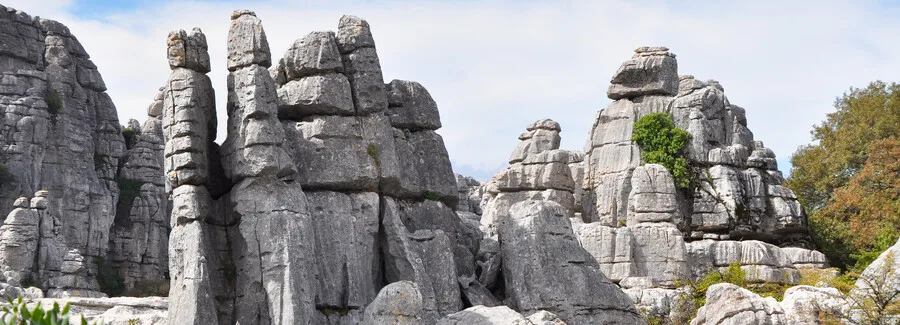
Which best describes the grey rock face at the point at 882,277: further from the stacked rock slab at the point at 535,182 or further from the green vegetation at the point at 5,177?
the green vegetation at the point at 5,177

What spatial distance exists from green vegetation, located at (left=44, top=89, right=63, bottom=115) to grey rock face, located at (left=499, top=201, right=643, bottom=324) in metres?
43.1

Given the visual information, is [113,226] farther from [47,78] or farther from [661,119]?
[661,119]

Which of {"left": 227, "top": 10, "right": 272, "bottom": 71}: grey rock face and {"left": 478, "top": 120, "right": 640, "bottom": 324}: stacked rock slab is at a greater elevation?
{"left": 227, "top": 10, "right": 272, "bottom": 71}: grey rock face

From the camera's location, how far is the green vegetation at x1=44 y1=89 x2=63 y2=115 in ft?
219

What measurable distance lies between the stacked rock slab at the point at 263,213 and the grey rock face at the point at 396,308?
2.36 metres

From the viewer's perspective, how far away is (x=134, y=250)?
69.1 metres

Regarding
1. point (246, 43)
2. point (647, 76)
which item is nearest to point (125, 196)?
point (647, 76)

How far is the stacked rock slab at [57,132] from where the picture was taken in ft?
211

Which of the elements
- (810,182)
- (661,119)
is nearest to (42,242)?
(661,119)

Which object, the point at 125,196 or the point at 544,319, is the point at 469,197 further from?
the point at 544,319

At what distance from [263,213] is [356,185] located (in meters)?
3.24

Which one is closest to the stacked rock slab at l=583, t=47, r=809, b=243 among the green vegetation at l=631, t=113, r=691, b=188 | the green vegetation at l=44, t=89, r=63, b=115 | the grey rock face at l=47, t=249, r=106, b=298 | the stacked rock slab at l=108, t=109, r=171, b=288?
the green vegetation at l=631, t=113, r=691, b=188

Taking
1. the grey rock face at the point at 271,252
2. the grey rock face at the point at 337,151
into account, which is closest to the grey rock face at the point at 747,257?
the grey rock face at the point at 337,151

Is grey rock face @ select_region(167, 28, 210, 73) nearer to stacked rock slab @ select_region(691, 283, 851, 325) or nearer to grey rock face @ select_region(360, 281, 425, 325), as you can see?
grey rock face @ select_region(360, 281, 425, 325)
